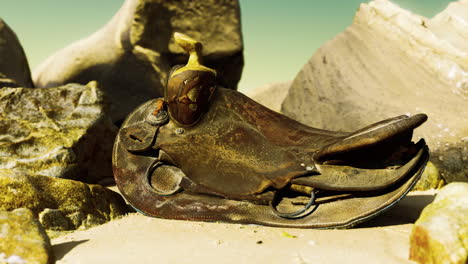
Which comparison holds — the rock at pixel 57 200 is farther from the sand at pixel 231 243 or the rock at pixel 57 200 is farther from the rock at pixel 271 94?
the rock at pixel 271 94

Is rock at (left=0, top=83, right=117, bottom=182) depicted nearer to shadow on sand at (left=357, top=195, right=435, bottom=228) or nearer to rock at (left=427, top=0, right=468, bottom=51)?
shadow on sand at (left=357, top=195, right=435, bottom=228)

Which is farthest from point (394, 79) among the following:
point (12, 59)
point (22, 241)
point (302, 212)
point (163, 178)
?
point (12, 59)

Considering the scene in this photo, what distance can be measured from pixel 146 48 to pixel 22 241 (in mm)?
6044

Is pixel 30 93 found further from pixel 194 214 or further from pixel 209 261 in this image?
pixel 209 261

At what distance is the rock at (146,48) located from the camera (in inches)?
309

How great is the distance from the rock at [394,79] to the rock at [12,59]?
4172 mm

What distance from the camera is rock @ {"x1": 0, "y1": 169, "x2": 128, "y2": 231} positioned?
3.01m

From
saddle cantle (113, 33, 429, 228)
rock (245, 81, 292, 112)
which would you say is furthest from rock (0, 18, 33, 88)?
rock (245, 81, 292, 112)

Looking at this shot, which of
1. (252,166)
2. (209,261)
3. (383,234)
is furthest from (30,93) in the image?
(383,234)

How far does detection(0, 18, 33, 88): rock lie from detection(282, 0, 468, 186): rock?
4.17 meters

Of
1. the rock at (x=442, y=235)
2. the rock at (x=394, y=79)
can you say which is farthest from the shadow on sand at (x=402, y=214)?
the rock at (x=394, y=79)

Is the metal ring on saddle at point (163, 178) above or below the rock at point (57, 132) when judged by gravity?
above

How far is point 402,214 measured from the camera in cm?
303

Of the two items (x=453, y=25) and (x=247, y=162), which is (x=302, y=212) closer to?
(x=247, y=162)
